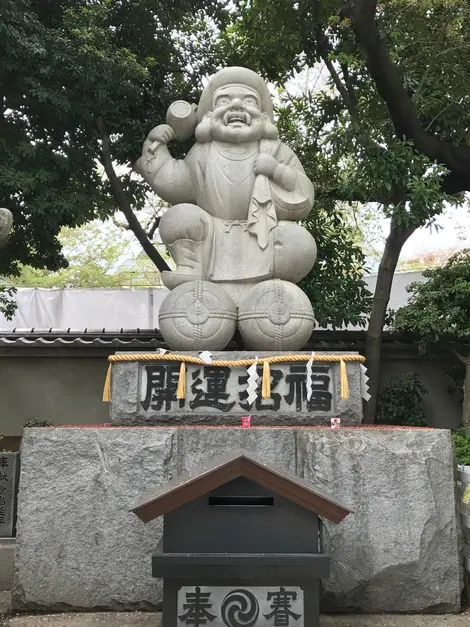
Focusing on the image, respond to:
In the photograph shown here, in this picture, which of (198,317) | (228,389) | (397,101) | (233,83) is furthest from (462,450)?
(397,101)

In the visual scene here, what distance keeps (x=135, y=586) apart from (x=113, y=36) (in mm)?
6110

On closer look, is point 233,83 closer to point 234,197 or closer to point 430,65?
point 234,197

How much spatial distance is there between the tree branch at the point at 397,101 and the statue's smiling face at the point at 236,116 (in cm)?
194

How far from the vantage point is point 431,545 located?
12.1 ft

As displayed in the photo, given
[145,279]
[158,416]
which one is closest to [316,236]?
[158,416]

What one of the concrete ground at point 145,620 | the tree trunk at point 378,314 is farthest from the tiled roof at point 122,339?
the concrete ground at point 145,620

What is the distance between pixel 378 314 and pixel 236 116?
352 centimetres

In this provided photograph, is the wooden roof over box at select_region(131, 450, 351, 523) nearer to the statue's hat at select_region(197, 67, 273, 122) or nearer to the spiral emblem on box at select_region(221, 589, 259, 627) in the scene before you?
the spiral emblem on box at select_region(221, 589, 259, 627)

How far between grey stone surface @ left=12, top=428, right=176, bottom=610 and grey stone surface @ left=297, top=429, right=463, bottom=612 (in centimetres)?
99

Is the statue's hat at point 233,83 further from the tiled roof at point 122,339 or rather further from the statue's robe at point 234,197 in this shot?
the tiled roof at point 122,339

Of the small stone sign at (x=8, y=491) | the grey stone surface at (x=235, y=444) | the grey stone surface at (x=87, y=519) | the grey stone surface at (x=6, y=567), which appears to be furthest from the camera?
the small stone sign at (x=8, y=491)

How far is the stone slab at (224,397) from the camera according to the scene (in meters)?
4.19

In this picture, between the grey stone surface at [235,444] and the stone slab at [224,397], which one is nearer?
the grey stone surface at [235,444]

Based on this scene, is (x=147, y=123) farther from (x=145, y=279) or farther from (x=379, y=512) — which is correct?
(x=145, y=279)
